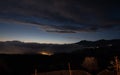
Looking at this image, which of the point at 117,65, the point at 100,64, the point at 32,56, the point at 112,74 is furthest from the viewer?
the point at 32,56

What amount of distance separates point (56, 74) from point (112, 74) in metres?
11.4

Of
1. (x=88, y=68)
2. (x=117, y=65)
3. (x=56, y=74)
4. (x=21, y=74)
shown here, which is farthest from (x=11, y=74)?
(x=117, y=65)

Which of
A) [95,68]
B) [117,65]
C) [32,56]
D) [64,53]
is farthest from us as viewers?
[64,53]

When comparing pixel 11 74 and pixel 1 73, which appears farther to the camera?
pixel 11 74

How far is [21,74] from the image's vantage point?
73.9m

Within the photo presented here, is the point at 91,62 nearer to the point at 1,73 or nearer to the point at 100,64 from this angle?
the point at 100,64

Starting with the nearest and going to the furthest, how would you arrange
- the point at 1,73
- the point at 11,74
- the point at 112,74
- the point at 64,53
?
the point at 112,74 → the point at 1,73 → the point at 11,74 → the point at 64,53

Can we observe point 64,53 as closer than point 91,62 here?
No

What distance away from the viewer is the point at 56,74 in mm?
53750

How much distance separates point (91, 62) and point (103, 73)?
43.6 m

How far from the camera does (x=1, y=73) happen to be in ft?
214

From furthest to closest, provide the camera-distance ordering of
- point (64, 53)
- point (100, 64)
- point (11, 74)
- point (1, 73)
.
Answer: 1. point (64, 53)
2. point (100, 64)
3. point (11, 74)
4. point (1, 73)

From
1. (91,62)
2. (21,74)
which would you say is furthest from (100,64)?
(21,74)

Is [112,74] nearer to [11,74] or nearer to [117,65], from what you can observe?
[117,65]
